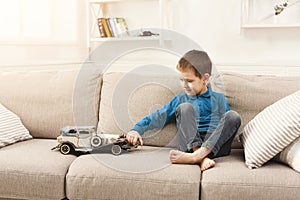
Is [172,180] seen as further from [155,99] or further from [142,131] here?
[155,99]

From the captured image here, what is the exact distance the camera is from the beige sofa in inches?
73.5

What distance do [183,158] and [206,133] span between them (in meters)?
0.23

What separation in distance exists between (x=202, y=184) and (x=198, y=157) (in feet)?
0.74

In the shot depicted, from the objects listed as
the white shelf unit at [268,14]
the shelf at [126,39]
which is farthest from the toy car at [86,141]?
the white shelf unit at [268,14]

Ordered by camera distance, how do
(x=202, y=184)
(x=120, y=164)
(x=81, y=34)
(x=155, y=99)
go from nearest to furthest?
(x=202, y=184) → (x=120, y=164) → (x=155, y=99) → (x=81, y=34)

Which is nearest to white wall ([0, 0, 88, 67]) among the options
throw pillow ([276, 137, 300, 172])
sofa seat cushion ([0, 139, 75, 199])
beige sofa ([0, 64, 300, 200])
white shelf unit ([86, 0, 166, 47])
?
white shelf unit ([86, 0, 166, 47])

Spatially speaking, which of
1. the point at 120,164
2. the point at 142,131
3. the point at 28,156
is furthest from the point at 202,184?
the point at 28,156

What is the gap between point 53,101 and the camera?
257cm

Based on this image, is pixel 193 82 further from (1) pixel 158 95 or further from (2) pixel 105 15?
(2) pixel 105 15

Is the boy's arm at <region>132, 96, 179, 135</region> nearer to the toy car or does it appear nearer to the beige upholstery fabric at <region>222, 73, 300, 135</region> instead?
the toy car

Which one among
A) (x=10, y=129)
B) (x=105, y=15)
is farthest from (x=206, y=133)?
(x=105, y=15)

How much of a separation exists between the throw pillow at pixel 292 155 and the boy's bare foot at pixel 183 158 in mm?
374

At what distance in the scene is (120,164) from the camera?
200cm

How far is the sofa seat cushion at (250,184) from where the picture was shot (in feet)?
5.93
